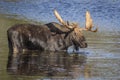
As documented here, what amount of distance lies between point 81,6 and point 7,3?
15.2 feet

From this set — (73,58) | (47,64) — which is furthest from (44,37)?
(47,64)

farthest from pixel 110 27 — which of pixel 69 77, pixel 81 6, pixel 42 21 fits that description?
pixel 69 77

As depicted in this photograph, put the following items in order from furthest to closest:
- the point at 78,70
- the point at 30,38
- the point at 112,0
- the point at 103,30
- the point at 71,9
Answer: the point at 112,0 → the point at 71,9 → the point at 103,30 → the point at 30,38 → the point at 78,70

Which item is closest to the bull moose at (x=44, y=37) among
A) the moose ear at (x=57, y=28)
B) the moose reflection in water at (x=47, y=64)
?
the moose ear at (x=57, y=28)

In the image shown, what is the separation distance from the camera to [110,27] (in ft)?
71.9

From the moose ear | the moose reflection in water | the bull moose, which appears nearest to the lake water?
the moose reflection in water

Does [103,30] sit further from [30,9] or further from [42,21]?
[30,9]

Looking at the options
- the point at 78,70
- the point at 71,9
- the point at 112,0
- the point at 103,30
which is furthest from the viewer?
the point at 112,0

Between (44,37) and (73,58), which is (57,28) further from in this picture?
(73,58)

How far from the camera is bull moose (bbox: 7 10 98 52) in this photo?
16.2m

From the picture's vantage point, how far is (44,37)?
16.5 m

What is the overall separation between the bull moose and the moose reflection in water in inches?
8.9

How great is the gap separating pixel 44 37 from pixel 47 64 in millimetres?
2262

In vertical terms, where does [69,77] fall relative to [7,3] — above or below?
above
